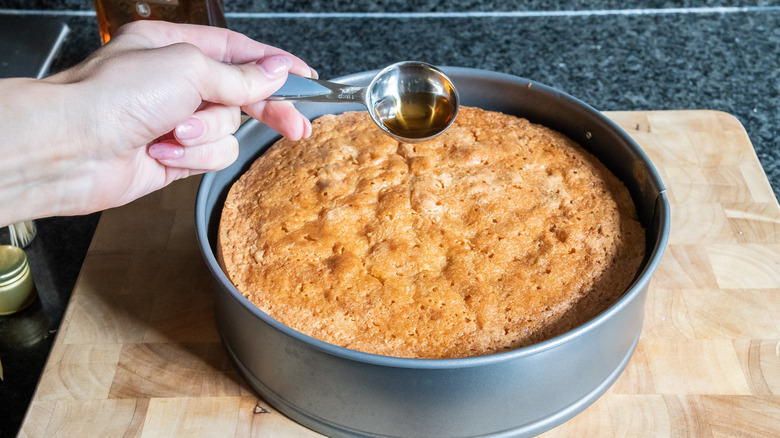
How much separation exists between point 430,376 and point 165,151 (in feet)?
1.94

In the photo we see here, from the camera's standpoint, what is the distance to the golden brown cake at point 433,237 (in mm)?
1179

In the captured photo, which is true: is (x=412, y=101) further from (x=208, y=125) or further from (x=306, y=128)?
(x=208, y=125)

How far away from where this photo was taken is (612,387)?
4.03 ft

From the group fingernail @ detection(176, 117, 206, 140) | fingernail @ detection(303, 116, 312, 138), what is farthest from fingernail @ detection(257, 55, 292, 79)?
fingernail @ detection(303, 116, 312, 138)

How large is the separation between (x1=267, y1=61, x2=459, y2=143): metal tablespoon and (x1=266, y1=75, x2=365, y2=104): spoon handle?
82 mm

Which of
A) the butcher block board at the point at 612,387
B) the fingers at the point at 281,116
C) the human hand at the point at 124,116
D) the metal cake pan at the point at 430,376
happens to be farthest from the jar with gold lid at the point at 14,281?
the fingers at the point at 281,116

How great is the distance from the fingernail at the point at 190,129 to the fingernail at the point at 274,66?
0.49 ft

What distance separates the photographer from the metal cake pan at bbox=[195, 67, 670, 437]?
40.6 inches

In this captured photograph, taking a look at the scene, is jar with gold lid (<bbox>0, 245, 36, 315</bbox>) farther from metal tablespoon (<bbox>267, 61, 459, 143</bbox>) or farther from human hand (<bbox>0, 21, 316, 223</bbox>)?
metal tablespoon (<bbox>267, 61, 459, 143</bbox>)

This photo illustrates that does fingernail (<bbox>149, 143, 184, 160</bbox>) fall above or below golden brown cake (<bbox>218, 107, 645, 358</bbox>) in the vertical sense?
above

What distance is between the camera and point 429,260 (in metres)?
1.26

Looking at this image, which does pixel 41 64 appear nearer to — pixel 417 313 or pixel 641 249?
pixel 417 313

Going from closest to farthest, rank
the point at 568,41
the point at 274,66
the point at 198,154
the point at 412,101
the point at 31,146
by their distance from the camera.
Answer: the point at 31,146
the point at 274,66
the point at 198,154
the point at 412,101
the point at 568,41

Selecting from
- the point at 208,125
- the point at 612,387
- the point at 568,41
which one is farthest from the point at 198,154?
the point at 568,41
